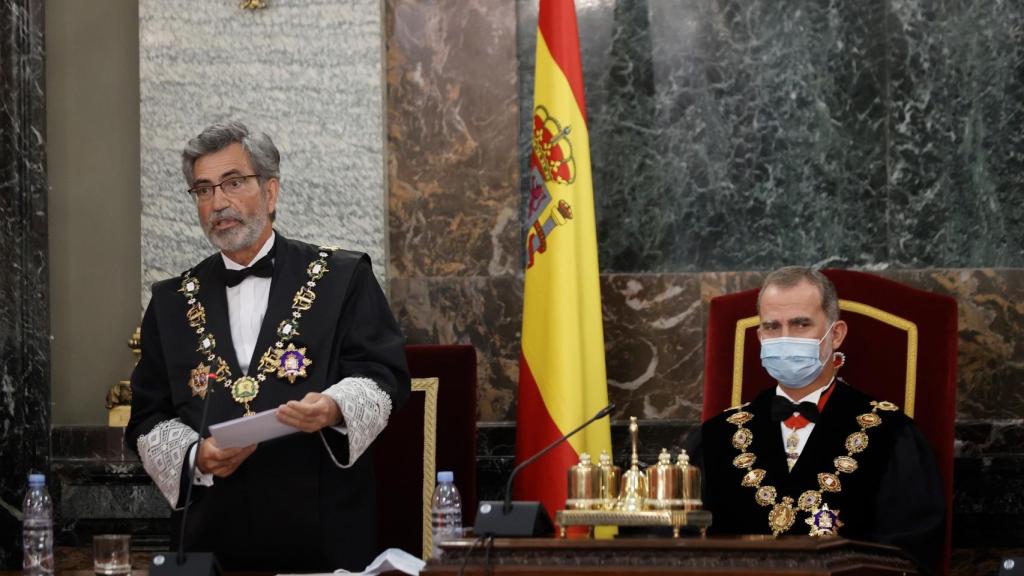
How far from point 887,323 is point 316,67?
231 centimetres

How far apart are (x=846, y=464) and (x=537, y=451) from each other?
4.33 ft

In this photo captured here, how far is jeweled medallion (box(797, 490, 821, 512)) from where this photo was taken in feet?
13.2

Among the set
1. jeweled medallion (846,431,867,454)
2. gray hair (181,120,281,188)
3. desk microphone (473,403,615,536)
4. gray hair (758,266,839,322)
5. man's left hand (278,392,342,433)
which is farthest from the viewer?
gray hair (758,266,839,322)

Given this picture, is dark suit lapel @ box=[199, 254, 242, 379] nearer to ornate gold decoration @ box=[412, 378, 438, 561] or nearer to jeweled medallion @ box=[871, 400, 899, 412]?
ornate gold decoration @ box=[412, 378, 438, 561]

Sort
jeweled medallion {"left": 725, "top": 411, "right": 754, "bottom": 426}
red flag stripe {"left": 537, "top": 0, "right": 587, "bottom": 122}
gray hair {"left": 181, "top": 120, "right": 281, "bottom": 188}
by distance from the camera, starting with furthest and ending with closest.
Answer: red flag stripe {"left": 537, "top": 0, "right": 587, "bottom": 122}, jeweled medallion {"left": 725, "top": 411, "right": 754, "bottom": 426}, gray hair {"left": 181, "top": 120, "right": 281, "bottom": 188}

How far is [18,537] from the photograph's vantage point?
5.66 m

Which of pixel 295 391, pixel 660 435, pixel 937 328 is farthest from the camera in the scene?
pixel 660 435

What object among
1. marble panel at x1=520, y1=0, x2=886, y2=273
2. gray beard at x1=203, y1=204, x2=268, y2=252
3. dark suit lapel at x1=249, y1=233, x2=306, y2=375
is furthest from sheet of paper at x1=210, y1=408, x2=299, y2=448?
marble panel at x1=520, y1=0, x2=886, y2=273

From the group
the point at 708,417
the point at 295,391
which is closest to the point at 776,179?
the point at 708,417

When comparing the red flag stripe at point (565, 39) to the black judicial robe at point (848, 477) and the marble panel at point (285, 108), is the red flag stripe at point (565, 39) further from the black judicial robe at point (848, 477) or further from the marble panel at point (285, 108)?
the black judicial robe at point (848, 477)

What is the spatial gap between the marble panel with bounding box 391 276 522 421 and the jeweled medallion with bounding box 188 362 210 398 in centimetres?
176

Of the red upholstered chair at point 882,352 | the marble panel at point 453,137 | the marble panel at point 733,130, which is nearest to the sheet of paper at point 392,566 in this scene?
the red upholstered chair at point 882,352

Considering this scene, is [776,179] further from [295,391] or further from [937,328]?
[295,391]

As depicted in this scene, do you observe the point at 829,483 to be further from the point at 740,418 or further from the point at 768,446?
the point at 740,418
